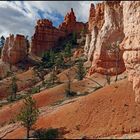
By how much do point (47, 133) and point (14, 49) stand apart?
91.7 metres

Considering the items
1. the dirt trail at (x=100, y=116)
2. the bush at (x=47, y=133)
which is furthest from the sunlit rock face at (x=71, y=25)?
the bush at (x=47, y=133)

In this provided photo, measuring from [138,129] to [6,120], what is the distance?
2959cm

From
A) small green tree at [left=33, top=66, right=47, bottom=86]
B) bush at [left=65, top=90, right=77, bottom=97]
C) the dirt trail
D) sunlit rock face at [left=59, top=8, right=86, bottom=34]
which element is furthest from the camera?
sunlit rock face at [left=59, top=8, right=86, bottom=34]

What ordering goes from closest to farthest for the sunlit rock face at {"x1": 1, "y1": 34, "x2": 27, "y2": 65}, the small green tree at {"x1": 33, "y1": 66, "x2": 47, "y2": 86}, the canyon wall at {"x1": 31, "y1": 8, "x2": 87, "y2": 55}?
1. the small green tree at {"x1": 33, "y1": 66, "x2": 47, "y2": 86}
2. the sunlit rock face at {"x1": 1, "y1": 34, "x2": 27, "y2": 65}
3. the canyon wall at {"x1": 31, "y1": 8, "x2": 87, "y2": 55}

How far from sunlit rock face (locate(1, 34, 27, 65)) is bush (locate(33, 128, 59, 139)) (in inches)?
3433

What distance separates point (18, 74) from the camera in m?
122

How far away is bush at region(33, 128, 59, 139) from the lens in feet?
154

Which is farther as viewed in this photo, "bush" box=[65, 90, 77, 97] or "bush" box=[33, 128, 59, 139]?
"bush" box=[65, 90, 77, 97]

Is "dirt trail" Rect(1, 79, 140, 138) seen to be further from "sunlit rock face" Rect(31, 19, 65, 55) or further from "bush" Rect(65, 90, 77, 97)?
"sunlit rock face" Rect(31, 19, 65, 55)

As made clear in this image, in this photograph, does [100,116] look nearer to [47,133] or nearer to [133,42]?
[47,133]

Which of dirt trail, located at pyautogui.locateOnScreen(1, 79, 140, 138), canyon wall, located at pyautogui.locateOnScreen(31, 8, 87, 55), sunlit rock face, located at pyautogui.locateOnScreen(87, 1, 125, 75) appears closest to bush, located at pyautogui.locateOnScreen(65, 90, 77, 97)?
sunlit rock face, located at pyautogui.locateOnScreen(87, 1, 125, 75)

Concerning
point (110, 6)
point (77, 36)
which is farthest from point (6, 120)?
point (77, 36)

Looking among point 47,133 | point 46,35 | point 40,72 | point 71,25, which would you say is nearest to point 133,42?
point 47,133

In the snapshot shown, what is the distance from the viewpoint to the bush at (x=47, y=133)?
46875 mm
